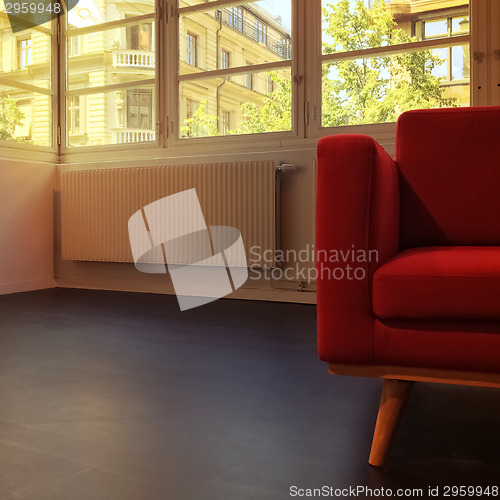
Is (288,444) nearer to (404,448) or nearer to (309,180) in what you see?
(404,448)

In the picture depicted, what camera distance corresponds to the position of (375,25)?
4539 mm

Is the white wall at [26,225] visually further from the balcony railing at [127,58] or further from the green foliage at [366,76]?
the balcony railing at [127,58]

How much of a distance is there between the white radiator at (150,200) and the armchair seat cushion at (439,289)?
2223mm

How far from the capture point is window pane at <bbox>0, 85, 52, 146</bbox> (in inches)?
165

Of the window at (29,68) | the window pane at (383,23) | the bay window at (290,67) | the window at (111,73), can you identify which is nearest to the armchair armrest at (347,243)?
the bay window at (290,67)

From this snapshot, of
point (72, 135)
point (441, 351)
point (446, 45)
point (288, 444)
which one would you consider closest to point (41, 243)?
point (72, 135)

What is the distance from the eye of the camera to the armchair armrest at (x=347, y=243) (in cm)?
102

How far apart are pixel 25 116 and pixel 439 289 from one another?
504cm

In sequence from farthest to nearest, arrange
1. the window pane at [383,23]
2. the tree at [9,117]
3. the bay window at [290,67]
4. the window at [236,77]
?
the window at [236,77]
the tree at [9,117]
the window pane at [383,23]
the bay window at [290,67]

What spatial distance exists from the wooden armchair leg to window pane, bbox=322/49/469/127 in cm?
234

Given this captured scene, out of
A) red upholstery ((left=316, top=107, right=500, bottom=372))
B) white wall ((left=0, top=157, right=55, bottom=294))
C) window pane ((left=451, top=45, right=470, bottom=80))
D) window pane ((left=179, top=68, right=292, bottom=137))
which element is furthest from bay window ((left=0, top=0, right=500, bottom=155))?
window pane ((left=179, top=68, right=292, bottom=137))

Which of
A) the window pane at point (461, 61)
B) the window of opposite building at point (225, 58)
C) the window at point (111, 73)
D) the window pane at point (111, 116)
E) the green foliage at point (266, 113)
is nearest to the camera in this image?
the window pane at point (461, 61)

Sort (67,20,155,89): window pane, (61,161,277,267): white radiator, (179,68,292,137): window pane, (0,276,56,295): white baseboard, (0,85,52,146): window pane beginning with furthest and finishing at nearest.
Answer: (179,68,292,137): window pane, (67,20,155,89): window pane, (0,85,52,146): window pane, (0,276,56,295): white baseboard, (61,161,277,267): white radiator

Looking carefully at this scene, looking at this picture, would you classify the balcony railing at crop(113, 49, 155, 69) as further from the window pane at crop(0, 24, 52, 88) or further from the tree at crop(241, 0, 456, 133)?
the tree at crop(241, 0, 456, 133)
